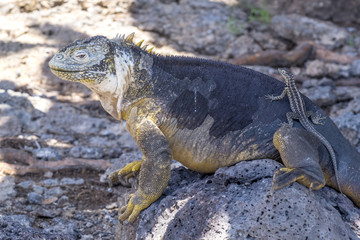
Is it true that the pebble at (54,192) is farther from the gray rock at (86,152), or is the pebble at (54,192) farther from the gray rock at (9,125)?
the gray rock at (9,125)

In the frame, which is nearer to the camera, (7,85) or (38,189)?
(38,189)

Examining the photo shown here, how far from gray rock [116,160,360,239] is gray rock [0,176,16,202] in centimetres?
205

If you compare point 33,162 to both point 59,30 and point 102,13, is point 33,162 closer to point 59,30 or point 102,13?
point 59,30

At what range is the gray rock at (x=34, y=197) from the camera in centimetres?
566

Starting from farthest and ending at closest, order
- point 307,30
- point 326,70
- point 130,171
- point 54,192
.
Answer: point 307,30
point 326,70
point 54,192
point 130,171

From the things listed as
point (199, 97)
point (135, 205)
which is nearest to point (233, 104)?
point (199, 97)

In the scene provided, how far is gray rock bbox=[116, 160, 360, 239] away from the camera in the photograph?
342 centimetres

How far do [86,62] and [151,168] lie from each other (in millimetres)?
1084

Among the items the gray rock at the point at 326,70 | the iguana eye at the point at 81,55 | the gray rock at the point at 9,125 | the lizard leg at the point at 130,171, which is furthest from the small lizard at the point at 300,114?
the gray rock at the point at 326,70

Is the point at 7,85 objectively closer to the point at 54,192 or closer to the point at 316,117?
the point at 54,192

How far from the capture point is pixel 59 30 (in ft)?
31.0

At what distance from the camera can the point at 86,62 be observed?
4.29m

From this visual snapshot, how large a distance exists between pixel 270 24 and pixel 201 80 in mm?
6789

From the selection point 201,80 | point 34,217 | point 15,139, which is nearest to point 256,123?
point 201,80
